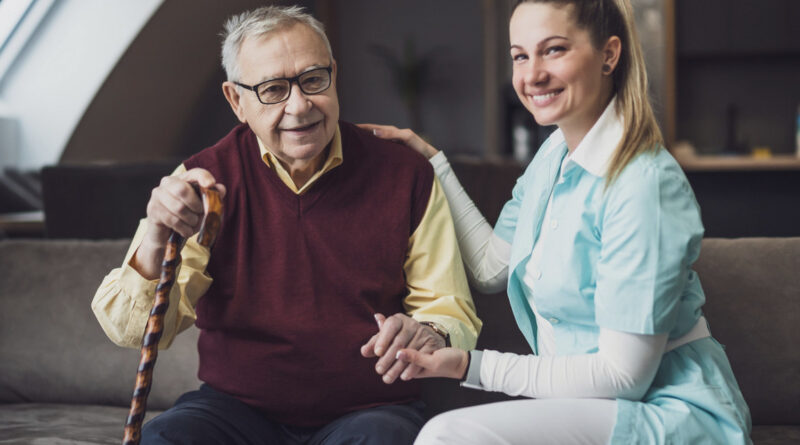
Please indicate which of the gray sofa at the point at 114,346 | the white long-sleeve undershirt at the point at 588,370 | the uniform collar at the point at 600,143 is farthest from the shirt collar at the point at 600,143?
the gray sofa at the point at 114,346

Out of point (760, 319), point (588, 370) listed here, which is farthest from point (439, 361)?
point (760, 319)

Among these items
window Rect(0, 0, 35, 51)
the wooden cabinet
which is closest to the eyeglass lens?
the wooden cabinet

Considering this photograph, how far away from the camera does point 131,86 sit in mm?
6746

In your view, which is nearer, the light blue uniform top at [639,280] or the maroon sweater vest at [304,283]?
the light blue uniform top at [639,280]

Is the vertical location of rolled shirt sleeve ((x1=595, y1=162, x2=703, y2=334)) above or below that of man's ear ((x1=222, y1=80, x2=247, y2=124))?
below

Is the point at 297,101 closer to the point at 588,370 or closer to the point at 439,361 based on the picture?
the point at 439,361

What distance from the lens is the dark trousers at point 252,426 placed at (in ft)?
4.78

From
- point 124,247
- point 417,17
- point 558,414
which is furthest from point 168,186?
point 417,17

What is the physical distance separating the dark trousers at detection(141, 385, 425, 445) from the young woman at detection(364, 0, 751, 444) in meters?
0.28

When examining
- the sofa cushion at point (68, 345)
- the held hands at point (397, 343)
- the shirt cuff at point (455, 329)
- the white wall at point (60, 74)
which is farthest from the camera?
the white wall at point (60, 74)

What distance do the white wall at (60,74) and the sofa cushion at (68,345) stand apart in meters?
4.62

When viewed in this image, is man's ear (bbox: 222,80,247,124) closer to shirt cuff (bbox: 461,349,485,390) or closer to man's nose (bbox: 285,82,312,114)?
man's nose (bbox: 285,82,312,114)

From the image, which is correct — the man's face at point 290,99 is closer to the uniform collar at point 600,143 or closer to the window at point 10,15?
the uniform collar at point 600,143

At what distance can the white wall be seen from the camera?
6.23 meters
